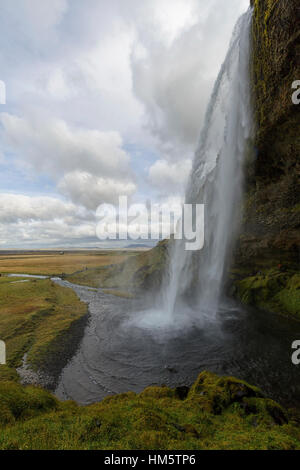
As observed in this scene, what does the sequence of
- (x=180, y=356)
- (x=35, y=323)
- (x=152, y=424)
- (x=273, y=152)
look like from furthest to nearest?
1. (x=273, y=152)
2. (x=35, y=323)
3. (x=180, y=356)
4. (x=152, y=424)

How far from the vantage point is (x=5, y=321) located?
20.5m

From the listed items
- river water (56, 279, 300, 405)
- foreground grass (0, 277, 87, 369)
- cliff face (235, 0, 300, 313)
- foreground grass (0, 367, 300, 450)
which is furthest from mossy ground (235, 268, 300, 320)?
foreground grass (0, 277, 87, 369)

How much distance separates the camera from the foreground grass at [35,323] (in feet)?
49.1

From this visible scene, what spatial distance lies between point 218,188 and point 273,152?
27.5 feet

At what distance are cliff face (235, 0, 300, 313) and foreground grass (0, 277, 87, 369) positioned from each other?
76.9ft

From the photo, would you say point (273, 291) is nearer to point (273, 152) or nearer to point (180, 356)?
point (273, 152)

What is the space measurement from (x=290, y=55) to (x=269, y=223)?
17.6 meters

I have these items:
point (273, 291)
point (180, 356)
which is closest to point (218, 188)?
point (273, 291)

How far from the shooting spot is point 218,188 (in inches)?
1195

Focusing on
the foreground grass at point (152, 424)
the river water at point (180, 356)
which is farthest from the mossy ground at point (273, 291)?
the foreground grass at point (152, 424)

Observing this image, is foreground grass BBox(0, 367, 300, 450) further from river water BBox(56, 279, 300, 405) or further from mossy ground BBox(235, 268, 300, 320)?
mossy ground BBox(235, 268, 300, 320)

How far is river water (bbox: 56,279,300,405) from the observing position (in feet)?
36.6

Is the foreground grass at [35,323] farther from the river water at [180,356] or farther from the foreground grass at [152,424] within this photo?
the foreground grass at [152,424]
